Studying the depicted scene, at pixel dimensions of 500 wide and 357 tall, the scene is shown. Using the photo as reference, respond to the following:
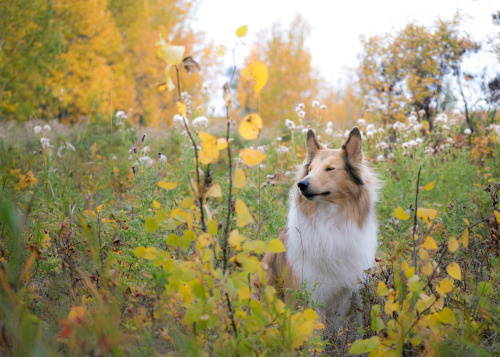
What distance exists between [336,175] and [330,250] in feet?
2.30

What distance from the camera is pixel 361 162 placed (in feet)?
12.2

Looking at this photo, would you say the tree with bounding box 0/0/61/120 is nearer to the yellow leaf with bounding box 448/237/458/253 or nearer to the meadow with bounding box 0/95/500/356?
the meadow with bounding box 0/95/500/356

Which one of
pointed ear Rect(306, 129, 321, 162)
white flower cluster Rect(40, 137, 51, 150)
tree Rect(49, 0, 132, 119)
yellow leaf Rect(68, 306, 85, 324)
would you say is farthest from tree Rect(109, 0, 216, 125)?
yellow leaf Rect(68, 306, 85, 324)

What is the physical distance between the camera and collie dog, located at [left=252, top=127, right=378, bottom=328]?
3.42 metres

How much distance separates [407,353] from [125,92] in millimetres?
18834

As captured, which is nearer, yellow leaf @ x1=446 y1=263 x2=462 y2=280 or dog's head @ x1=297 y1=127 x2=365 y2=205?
yellow leaf @ x1=446 y1=263 x2=462 y2=280

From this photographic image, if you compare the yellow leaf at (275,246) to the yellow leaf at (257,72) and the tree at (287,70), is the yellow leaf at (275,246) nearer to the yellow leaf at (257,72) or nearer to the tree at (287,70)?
the yellow leaf at (257,72)

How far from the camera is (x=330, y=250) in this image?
354cm

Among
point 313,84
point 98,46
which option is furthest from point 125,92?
point 313,84

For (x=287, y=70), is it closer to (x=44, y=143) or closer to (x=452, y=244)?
(x=44, y=143)

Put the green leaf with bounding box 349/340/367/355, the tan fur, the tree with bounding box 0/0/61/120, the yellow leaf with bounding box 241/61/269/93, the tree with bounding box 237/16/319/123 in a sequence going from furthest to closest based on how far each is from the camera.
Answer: the tree with bounding box 237/16/319/123, the tree with bounding box 0/0/61/120, the tan fur, the green leaf with bounding box 349/340/367/355, the yellow leaf with bounding box 241/61/269/93

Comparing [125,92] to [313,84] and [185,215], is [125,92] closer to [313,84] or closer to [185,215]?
[313,84]

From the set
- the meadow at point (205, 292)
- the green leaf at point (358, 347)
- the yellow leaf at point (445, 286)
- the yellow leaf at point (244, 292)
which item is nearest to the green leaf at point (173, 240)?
the meadow at point (205, 292)

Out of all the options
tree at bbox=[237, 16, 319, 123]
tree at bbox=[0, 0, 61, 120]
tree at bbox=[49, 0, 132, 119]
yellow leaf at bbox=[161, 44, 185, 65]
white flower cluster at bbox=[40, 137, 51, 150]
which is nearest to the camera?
yellow leaf at bbox=[161, 44, 185, 65]
